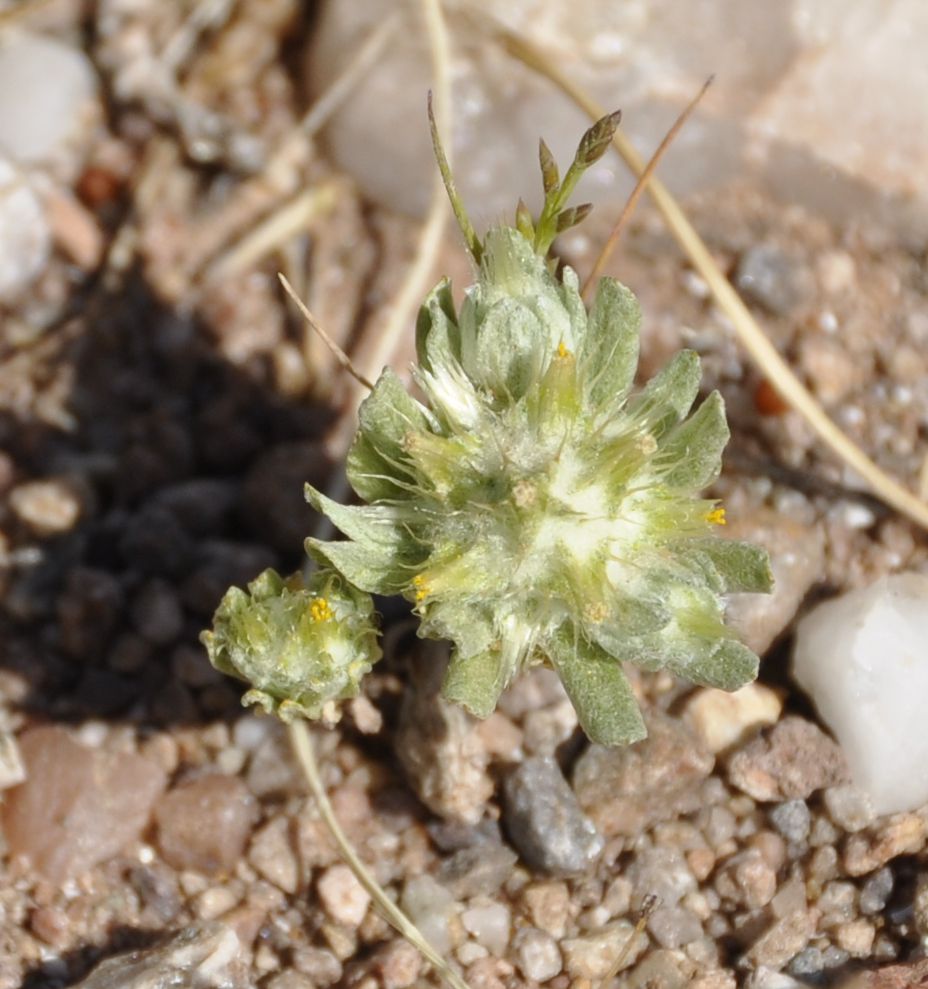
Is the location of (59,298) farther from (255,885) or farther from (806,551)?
(806,551)

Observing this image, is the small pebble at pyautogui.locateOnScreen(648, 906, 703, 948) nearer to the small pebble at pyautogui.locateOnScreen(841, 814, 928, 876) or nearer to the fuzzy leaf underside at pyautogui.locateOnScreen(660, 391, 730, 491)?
the small pebble at pyautogui.locateOnScreen(841, 814, 928, 876)

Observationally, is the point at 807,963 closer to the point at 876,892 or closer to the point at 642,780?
the point at 876,892

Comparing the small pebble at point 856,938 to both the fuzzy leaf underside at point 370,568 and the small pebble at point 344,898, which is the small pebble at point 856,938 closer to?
the small pebble at point 344,898

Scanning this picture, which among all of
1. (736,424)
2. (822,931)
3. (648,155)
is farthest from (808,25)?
(822,931)

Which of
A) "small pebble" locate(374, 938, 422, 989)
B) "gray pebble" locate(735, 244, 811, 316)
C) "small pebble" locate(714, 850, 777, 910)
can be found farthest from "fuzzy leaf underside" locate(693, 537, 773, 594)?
"gray pebble" locate(735, 244, 811, 316)

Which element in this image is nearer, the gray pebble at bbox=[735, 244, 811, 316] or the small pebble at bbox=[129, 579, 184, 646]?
the small pebble at bbox=[129, 579, 184, 646]

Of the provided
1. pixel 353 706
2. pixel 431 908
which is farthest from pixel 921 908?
pixel 353 706

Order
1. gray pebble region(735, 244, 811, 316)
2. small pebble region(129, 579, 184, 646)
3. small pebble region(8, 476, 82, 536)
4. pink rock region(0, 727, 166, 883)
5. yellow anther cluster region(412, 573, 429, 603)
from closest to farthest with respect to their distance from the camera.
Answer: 1. yellow anther cluster region(412, 573, 429, 603)
2. pink rock region(0, 727, 166, 883)
3. small pebble region(129, 579, 184, 646)
4. small pebble region(8, 476, 82, 536)
5. gray pebble region(735, 244, 811, 316)
